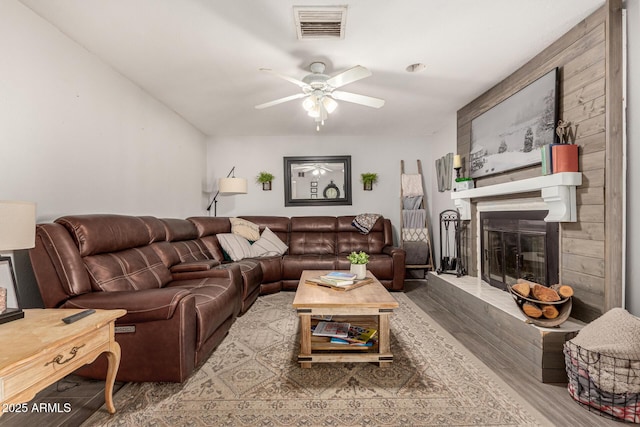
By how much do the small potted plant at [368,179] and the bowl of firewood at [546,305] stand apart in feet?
10.4

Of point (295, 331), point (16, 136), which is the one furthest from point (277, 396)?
point (16, 136)

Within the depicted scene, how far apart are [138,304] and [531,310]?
244cm

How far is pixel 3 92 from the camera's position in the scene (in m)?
1.74

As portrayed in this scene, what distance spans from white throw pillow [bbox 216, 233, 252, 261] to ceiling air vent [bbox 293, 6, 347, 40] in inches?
103

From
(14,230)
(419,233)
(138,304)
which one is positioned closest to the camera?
(14,230)

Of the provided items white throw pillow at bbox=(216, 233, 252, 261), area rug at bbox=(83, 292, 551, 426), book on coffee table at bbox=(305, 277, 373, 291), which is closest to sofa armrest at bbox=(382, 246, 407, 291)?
book on coffee table at bbox=(305, 277, 373, 291)

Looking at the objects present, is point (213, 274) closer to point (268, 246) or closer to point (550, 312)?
point (268, 246)

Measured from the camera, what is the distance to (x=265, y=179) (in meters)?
4.91

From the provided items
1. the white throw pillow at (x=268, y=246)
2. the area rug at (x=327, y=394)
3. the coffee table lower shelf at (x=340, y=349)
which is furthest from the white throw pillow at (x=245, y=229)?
the coffee table lower shelf at (x=340, y=349)

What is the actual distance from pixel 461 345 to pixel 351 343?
0.93 m

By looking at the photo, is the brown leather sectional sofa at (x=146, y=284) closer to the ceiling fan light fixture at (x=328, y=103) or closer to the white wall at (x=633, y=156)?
the ceiling fan light fixture at (x=328, y=103)

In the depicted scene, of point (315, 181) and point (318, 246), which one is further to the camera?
point (315, 181)

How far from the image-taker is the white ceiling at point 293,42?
1879mm

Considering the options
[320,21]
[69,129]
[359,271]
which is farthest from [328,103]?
[69,129]
